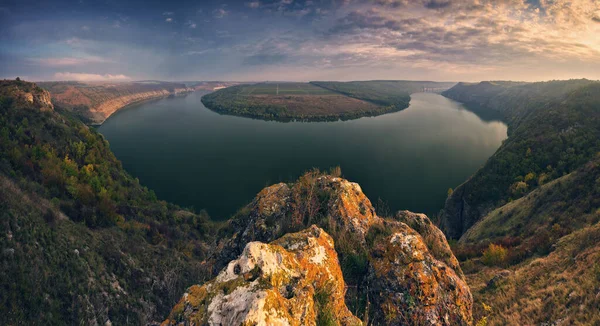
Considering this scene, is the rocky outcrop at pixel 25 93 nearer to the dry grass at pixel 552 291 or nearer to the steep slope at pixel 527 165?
the dry grass at pixel 552 291

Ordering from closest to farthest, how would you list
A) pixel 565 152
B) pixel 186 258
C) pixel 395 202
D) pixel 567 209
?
pixel 567 209, pixel 186 258, pixel 565 152, pixel 395 202

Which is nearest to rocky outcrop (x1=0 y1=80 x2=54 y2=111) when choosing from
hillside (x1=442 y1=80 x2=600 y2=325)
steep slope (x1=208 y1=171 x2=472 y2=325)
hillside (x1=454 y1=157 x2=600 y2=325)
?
steep slope (x1=208 y1=171 x2=472 y2=325)

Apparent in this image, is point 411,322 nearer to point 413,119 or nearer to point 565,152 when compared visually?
point 565,152

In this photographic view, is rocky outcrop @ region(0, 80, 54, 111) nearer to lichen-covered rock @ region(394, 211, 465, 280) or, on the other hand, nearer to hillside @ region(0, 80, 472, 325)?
hillside @ region(0, 80, 472, 325)

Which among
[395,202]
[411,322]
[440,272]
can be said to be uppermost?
[440,272]

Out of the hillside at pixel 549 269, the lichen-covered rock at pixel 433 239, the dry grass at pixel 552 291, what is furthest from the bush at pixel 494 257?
the lichen-covered rock at pixel 433 239

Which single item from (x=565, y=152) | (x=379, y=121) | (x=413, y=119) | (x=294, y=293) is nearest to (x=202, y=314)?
(x=294, y=293)
